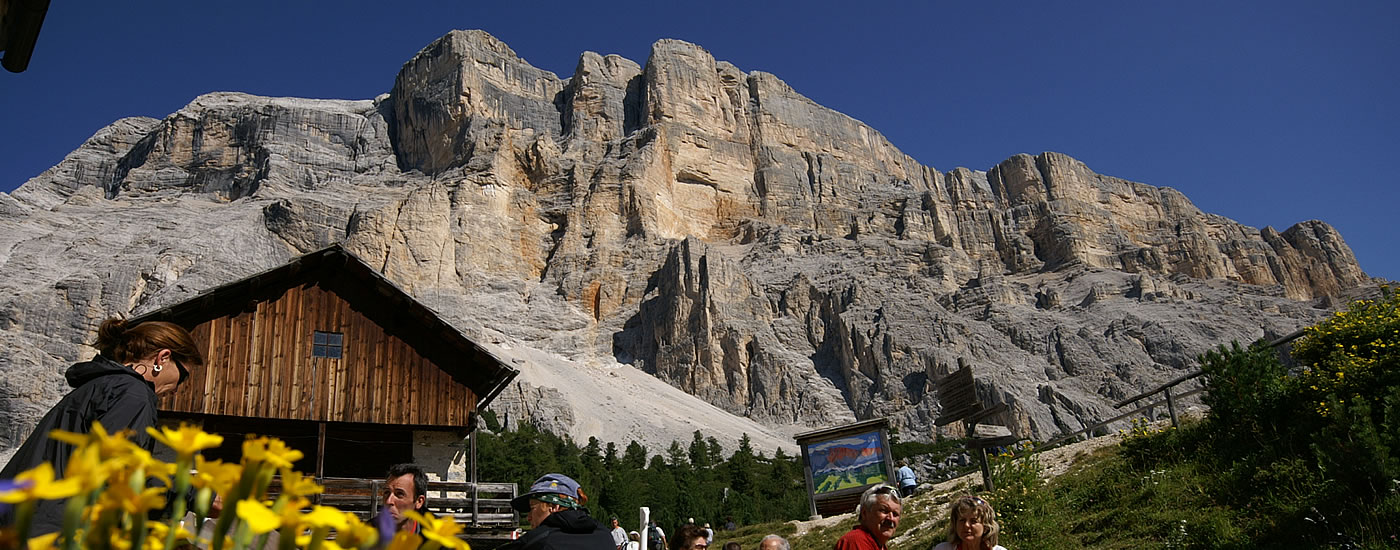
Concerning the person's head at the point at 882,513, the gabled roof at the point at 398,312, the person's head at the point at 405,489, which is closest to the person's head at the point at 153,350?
the person's head at the point at 405,489

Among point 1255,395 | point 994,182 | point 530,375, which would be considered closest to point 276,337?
point 1255,395

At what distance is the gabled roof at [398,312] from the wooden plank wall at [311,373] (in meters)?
0.16

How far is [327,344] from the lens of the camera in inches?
601

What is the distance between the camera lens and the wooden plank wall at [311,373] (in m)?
14.4

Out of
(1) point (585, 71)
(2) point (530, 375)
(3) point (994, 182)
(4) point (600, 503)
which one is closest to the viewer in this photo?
(4) point (600, 503)

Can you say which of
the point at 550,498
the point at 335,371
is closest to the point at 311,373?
the point at 335,371

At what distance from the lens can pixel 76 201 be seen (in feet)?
299

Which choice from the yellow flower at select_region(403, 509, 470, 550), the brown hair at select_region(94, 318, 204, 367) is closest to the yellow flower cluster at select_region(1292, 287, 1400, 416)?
the brown hair at select_region(94, 318, 204, 367)

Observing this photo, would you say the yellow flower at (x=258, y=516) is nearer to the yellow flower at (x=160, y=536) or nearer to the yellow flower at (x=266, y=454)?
the yellow flower at (x=266, y=454)

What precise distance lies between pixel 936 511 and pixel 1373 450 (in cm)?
825

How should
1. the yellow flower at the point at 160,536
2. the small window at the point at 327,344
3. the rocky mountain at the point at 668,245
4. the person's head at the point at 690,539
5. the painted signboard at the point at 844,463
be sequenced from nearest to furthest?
the yellow flower at the point at 160,536
the person's head at the point at 690,539
the small window at the point at 327,344
the painted signboard at the point at 844,463
the rocky mountain at the point at 668,245

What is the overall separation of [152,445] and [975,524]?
174 inches

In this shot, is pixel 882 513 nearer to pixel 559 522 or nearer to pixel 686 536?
pixel 686 536

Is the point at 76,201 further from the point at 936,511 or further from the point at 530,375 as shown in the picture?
the point at 936,511
